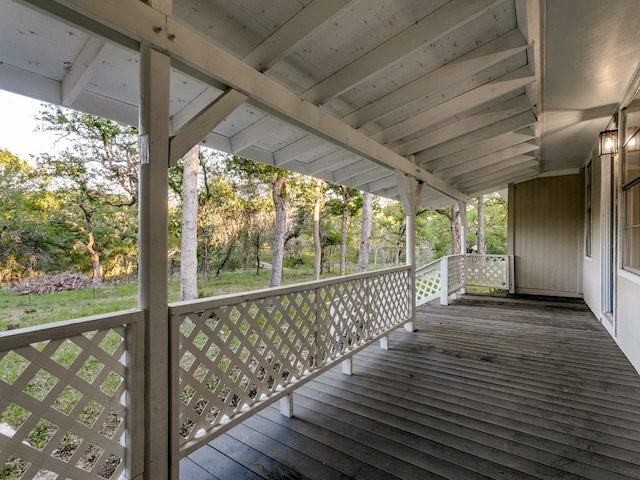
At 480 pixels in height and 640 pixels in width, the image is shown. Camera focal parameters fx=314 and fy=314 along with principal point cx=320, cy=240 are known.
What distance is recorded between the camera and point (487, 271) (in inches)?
308

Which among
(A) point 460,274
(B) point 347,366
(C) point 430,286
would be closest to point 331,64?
(B) point 347,366

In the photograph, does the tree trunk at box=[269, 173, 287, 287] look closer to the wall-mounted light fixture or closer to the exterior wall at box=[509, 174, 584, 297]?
the exterior wall at box=[509, 174, 584, 297]

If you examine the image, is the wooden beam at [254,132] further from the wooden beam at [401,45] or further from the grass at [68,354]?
the grass at [68,354]

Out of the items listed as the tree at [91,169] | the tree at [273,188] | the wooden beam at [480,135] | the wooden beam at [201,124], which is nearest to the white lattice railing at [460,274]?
the wooden beam at [480,135]

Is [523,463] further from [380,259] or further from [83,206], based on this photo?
[380,259]

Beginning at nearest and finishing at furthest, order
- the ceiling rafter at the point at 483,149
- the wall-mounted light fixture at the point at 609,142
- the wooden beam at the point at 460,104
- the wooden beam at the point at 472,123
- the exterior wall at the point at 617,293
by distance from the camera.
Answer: the wooden beam at the point at 460,104 → the exterior wall at the point at 617,293 → the wooden beam at the point at 472,123 → the wall-mounted light fixture at the point at 609,142 → the ceiling rafter at the point at 483,149

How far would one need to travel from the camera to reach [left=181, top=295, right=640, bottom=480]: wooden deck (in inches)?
71.5

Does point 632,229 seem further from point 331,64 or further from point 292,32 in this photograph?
point 292,32

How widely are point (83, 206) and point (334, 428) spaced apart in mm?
9958

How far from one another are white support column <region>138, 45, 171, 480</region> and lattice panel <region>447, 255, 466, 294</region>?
5917mm

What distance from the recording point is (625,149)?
3.49 m

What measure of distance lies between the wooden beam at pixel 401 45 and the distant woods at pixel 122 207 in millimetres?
4370

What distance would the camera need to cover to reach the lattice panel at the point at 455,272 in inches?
257

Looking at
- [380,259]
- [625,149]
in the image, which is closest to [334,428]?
[625,149]
